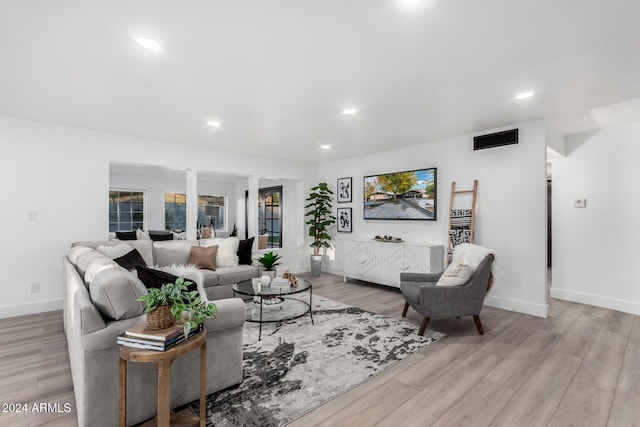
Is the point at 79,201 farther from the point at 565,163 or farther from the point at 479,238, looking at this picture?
the point at 565,163

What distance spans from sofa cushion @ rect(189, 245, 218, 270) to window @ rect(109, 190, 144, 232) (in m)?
4.54

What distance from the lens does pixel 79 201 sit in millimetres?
4160

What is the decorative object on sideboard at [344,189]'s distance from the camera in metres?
6.22

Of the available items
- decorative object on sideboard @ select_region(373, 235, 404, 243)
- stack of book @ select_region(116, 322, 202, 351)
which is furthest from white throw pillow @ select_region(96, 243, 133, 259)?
decorative object on sideboard @ select_region(373, 235, 404, 243)

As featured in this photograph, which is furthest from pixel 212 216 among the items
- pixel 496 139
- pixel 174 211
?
pixel 496 139

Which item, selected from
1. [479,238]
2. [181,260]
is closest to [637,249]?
[479,238]

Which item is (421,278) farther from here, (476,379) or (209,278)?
(209,278)

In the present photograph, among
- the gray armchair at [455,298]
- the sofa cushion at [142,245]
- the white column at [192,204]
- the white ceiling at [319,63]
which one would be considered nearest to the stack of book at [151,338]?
the white ceiling at [319,63]

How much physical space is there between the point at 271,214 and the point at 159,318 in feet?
20.8

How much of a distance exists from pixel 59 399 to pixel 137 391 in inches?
32.5

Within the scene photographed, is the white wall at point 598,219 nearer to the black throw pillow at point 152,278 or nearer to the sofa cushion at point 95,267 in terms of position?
the black throw pillow at point 152,278

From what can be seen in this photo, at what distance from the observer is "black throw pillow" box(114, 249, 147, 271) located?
367cm

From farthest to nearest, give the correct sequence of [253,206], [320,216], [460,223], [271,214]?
[271,214] → [320,216] → [253,206] → [460,223]

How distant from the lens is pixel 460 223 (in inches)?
176
